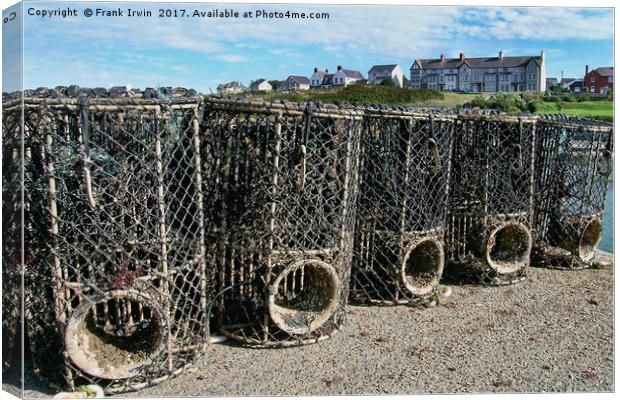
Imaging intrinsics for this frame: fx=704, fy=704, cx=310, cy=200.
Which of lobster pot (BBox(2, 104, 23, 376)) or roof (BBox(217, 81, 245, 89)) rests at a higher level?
roof (BBox(217, 81, 245, 89))

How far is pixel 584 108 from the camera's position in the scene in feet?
19.2

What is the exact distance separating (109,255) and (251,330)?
4.70ft

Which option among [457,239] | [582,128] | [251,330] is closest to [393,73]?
[457,239]

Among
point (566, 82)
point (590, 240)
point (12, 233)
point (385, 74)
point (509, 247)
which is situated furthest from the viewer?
point (590, 240)

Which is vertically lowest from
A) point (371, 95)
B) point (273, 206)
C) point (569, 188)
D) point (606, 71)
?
point (569, 188)

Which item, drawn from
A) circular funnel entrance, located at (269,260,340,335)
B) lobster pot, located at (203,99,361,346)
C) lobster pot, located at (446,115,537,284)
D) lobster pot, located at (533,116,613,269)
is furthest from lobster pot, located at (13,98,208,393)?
lobster pot, located at (533,116,613,269)

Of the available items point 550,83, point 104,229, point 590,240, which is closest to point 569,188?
point 590,240

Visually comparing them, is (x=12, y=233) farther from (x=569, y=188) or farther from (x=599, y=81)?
Result: (x=569, y=188)

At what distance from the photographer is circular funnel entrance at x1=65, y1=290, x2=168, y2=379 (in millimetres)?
4199

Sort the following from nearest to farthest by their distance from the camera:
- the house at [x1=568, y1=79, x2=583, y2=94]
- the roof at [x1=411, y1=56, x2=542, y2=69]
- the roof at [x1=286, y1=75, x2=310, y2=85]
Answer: the house at [x1=568, y1=79, x2=583, y2=94], the roof at [x1=411, y1=56, x2=542, y2=69], the roof at [x1=286, y1=75, x2=310, y2=85]

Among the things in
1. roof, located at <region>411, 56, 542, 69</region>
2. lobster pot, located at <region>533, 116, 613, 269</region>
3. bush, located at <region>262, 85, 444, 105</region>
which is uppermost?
roof, located at <region>411, 56, 542, 69</region>

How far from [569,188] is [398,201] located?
2572 millimetres

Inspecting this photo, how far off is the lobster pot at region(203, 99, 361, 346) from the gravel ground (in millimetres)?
245

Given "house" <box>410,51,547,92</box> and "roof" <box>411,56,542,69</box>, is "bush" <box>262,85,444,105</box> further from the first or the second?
"roof" <box>411,56,542,69</box>
